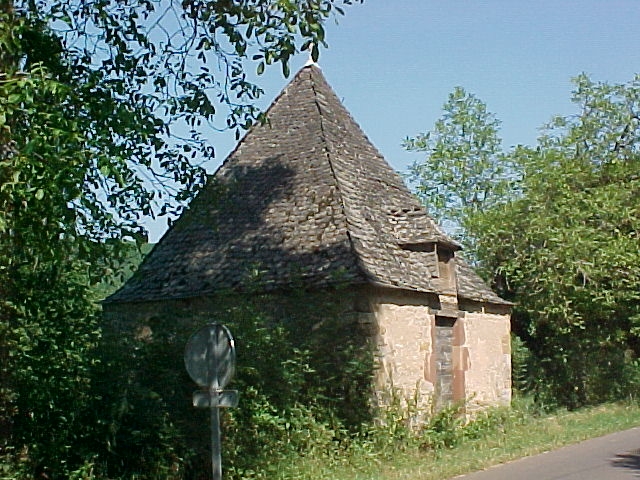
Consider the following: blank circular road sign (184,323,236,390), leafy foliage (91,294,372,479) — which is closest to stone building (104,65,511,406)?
leafy foliage (91,294,372,479)

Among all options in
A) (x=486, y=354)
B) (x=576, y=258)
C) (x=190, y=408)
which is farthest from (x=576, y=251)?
(x=190, y=408)

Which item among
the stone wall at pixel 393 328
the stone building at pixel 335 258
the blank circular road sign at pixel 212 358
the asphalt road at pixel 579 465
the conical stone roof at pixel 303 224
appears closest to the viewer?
the blank circular road sign at pixel 212 358

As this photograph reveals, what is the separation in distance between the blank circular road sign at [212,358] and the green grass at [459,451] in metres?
3.85

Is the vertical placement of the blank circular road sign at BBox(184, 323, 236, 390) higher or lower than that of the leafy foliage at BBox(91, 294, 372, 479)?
higher

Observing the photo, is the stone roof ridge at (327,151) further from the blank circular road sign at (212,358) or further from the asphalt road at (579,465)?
the blank circular road sign at (212,358)

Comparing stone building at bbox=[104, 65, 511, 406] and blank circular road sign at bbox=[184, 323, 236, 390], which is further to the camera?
stone building at bbox=[104, 65, 511, 406]

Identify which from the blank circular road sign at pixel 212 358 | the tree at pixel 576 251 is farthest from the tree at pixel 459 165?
the blank circular road sign at pixel 212 358

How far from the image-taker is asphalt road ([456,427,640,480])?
12267mm

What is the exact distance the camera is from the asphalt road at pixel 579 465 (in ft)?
40.2

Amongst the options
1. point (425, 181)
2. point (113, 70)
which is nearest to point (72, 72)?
point (113, 70)

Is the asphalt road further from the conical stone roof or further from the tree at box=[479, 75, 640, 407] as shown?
the tree at box=[479, 75, 640, 407]

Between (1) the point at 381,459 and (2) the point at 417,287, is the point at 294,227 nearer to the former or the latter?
(2) the point at 417,287

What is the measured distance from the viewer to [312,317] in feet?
44.6

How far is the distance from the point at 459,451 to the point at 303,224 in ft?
15.0
